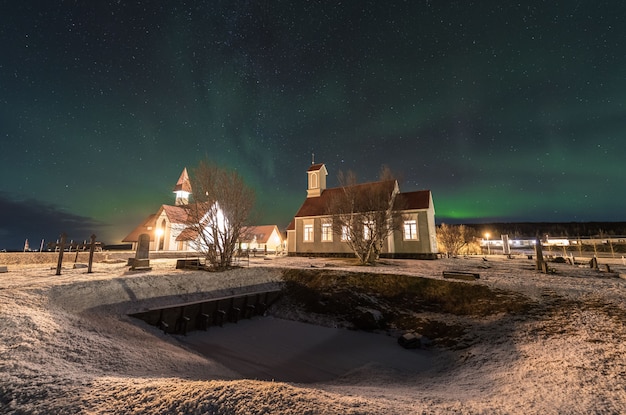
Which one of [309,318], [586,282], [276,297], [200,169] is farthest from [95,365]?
[586,282]

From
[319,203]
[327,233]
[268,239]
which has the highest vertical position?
[319,203]

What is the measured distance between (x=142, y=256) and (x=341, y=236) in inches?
706

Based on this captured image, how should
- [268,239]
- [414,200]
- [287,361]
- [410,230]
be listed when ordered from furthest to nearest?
[268,239] < [414,200] < [410,230] < [287,361]

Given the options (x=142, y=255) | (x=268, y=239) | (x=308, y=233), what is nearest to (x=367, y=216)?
(x=308, y=233)

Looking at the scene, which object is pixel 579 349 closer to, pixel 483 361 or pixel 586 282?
pixel 483 361

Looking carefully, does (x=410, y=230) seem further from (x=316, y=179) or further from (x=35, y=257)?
(x=35, y=257)

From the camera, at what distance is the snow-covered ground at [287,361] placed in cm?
418

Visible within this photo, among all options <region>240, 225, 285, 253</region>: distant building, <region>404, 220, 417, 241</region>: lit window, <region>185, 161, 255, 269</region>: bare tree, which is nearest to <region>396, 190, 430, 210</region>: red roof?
<region>404, 220, 417, 241</region>: lit window

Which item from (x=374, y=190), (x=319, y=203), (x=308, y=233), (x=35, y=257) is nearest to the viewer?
(x=35, y=257)

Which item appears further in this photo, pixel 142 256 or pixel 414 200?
pixel 414 200

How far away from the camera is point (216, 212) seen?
1861 centimetres

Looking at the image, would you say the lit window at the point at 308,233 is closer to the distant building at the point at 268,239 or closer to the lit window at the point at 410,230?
the lit window at the point at 410,230

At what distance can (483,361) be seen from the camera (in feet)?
24.8

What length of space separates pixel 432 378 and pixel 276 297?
10631mm
